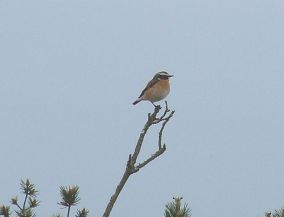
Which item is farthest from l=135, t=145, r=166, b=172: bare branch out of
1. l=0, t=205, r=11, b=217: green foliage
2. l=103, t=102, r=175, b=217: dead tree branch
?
l=0, t=205, r=11, b=217: green foliage

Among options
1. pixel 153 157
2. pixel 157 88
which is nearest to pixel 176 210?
pixel 153 157

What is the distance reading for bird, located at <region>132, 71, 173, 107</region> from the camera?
12227 millimetres

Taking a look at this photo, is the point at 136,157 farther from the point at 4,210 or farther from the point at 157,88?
the point at 157,88

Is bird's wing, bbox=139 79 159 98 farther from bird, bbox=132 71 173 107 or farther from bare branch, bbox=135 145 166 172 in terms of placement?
bare branch, bbox=135 145 166 172

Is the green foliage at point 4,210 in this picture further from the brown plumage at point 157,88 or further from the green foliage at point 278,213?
the brown plumage at point 157,88

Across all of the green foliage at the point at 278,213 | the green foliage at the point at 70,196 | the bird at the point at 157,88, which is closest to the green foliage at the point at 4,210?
the green foliage at the point at 70,196

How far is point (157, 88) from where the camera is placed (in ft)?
40.1

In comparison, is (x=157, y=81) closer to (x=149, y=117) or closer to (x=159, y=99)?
(x=159, y=99)

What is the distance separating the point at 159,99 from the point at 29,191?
6.45 m

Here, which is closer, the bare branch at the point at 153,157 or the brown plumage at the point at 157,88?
the bare branch at the point at 153,157

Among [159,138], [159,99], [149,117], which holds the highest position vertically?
[159,99]

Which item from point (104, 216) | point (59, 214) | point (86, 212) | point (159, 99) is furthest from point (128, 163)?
point (159, 99)

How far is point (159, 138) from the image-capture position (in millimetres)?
5020

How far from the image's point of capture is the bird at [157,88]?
1223cm
